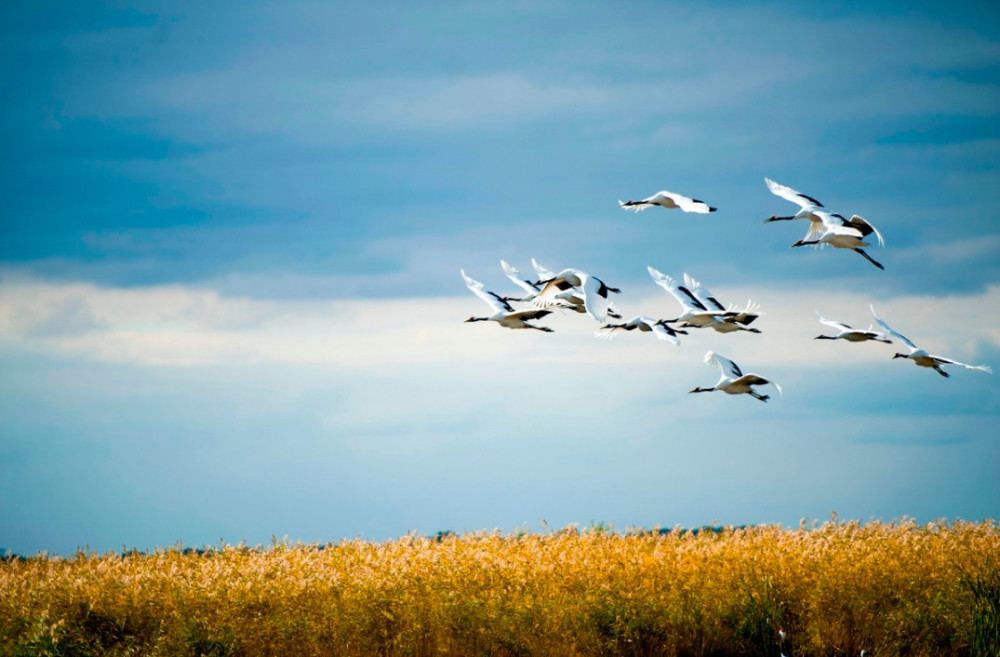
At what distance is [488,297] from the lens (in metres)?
10.6

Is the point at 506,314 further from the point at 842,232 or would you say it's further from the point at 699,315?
the point at 842,232

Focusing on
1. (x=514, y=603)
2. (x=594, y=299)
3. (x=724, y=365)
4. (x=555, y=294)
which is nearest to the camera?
(x=514, y=603)

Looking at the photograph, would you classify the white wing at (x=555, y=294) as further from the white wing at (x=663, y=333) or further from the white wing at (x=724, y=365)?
the white wing at (x=724, y=365)

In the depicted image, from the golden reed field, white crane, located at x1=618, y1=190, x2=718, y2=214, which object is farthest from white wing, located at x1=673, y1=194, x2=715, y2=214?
the golden reed field

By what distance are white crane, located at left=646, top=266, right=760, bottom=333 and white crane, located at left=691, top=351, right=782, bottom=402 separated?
1.50 ft

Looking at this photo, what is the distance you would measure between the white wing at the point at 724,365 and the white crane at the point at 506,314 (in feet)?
5.87

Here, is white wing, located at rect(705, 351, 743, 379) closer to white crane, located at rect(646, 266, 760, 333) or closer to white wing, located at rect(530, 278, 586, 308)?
white crane, located at rect(646, 266, 760, 333)

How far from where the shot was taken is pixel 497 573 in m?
8.88

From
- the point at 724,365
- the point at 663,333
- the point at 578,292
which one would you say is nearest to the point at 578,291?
the point at 578,292

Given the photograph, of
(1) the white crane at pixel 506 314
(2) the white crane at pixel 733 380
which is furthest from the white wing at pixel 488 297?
(2) the white crane at pixel 733 380

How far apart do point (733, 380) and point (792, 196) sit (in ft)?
6.21

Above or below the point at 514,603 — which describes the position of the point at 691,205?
above

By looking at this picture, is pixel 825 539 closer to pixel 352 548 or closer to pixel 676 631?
pixel 676 631

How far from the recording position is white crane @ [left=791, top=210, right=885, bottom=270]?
856 cm
